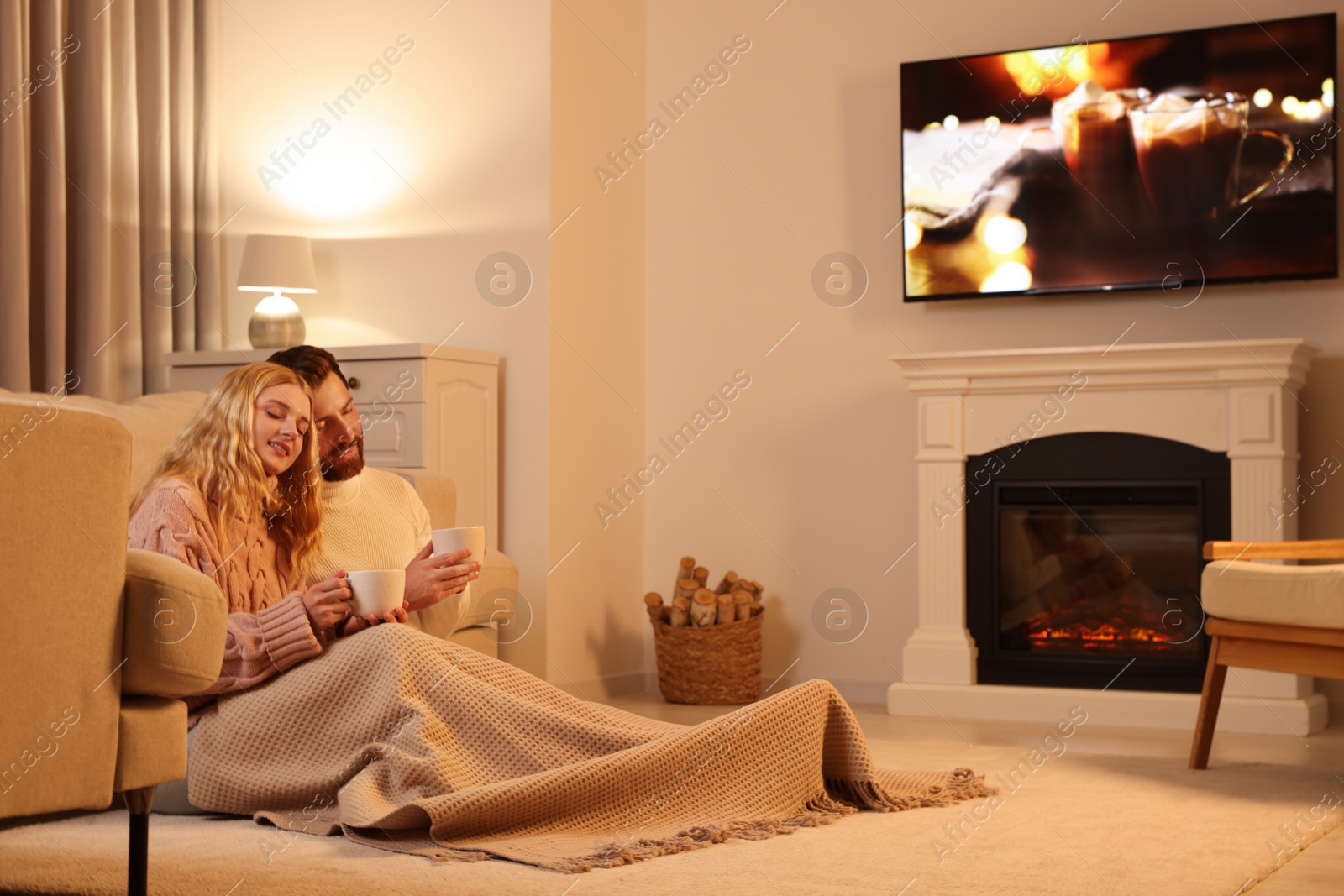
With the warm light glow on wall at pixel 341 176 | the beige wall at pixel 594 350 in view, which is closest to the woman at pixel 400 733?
the beige wall at pixel 594 350

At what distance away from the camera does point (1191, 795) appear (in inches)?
107

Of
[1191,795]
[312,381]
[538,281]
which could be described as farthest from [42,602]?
[538,281]

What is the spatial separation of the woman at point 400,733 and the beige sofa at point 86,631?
0.45m

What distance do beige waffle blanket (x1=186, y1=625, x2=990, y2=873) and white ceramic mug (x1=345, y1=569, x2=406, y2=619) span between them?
1.5 inches

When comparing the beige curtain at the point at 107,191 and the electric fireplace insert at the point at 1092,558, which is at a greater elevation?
the beige curtain at the point at 107,191

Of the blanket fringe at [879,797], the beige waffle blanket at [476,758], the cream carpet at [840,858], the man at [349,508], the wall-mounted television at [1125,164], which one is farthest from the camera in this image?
the wall-mounted television at [1125,164]

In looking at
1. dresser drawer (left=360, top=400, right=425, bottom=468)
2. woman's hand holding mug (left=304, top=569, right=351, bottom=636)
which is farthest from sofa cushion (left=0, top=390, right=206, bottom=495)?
dresser drawer (left=360, top=400, right=425, bottom=468)

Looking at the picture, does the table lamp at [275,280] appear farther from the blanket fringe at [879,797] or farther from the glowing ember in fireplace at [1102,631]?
the blanket fringe at [879,797]

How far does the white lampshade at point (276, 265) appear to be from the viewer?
434 cm

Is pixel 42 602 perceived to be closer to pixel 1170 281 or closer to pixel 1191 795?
pixel 1191 795

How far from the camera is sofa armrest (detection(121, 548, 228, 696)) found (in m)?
1.60

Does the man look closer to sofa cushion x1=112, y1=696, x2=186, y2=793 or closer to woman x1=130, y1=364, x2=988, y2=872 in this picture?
woman x1=130, y1=364, x2=988, y2=872

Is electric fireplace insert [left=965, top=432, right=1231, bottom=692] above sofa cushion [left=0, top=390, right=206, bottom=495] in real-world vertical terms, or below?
below

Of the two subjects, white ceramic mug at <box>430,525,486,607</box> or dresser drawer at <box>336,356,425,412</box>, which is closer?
white ceramic mug at <box>430,525,486,607</box>
